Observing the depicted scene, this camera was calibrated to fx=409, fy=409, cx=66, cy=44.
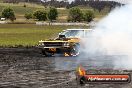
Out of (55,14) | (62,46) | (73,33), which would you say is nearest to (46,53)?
(62,46)

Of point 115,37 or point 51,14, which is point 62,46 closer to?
point 115,37

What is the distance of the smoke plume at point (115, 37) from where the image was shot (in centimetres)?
2453

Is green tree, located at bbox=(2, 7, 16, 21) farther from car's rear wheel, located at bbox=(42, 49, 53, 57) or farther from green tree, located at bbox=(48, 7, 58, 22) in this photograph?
car's rear wheel, located at bbox=(42, 49, 53, 57)

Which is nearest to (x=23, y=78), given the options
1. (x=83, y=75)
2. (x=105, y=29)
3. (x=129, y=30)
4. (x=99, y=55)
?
(x=83, y=75)

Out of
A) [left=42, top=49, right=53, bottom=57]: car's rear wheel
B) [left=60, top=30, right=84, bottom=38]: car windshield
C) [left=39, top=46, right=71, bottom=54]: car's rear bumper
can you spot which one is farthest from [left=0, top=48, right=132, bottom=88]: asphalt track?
[left=60, top=30, right=84, bottom=38]: car windshield

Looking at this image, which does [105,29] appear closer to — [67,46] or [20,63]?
[67,46]

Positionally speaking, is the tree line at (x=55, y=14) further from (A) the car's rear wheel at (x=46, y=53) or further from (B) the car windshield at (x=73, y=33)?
(A) the car's rear wheel at (x=46, y=53)

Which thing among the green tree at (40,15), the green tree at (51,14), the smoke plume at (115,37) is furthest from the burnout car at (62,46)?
the green tree at (51,14)

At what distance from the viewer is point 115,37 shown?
26.0 m

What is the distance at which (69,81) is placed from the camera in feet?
55.8

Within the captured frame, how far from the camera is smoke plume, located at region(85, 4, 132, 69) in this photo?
24531 mm

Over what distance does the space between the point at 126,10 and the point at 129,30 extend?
150 centimetres

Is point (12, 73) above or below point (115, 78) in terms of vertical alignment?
below

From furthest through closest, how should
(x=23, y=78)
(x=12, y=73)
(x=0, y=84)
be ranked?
(x=12, y=73)
(x=23, y=78)
(x=0, y=84)
